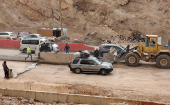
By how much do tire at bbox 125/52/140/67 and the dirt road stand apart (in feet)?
1.41

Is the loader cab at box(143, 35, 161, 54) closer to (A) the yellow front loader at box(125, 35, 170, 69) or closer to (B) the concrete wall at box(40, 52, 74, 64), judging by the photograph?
(A) the yellow front loader at box(125, 35, 170, 69)

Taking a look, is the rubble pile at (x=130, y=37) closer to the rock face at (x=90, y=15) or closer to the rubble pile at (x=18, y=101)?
the rock face at (x=90, y=15)

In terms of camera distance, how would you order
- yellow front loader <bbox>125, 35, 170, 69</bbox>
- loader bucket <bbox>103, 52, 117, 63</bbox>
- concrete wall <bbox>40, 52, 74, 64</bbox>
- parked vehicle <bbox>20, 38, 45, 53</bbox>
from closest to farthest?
1. yellow front loader <bbox>125, 35, 170, 69</bbox>
2. loader bucket <bbox>103, 52, 117, 63</bbox>
3. concrete wall <bbox>40, 52, 74, 64</bbox>
4. parked vehicle <bbox>20, 38, 45, 53</bbox>

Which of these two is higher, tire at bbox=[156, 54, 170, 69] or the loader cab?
the loader cab

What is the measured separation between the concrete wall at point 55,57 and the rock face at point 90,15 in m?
18.1

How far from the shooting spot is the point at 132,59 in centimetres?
1681

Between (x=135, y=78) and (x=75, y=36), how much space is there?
24942 millimetres

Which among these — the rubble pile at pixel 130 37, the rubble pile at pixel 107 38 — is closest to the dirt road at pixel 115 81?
the rubble pile at pixel 107 38

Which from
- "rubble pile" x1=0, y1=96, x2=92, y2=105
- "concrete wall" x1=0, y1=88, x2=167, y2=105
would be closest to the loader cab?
"concrete wall" x1=0, y1=88, x2=167, y2=105

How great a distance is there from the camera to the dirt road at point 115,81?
35.5ft

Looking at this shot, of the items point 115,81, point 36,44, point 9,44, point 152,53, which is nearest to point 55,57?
point 36,44

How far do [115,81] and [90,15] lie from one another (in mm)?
28572

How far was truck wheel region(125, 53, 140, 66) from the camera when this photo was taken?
16688 mm

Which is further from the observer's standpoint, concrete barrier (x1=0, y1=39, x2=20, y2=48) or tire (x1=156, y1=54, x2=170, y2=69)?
concrete barrier (x1=0, y1=39, x2=20, y2=48)
